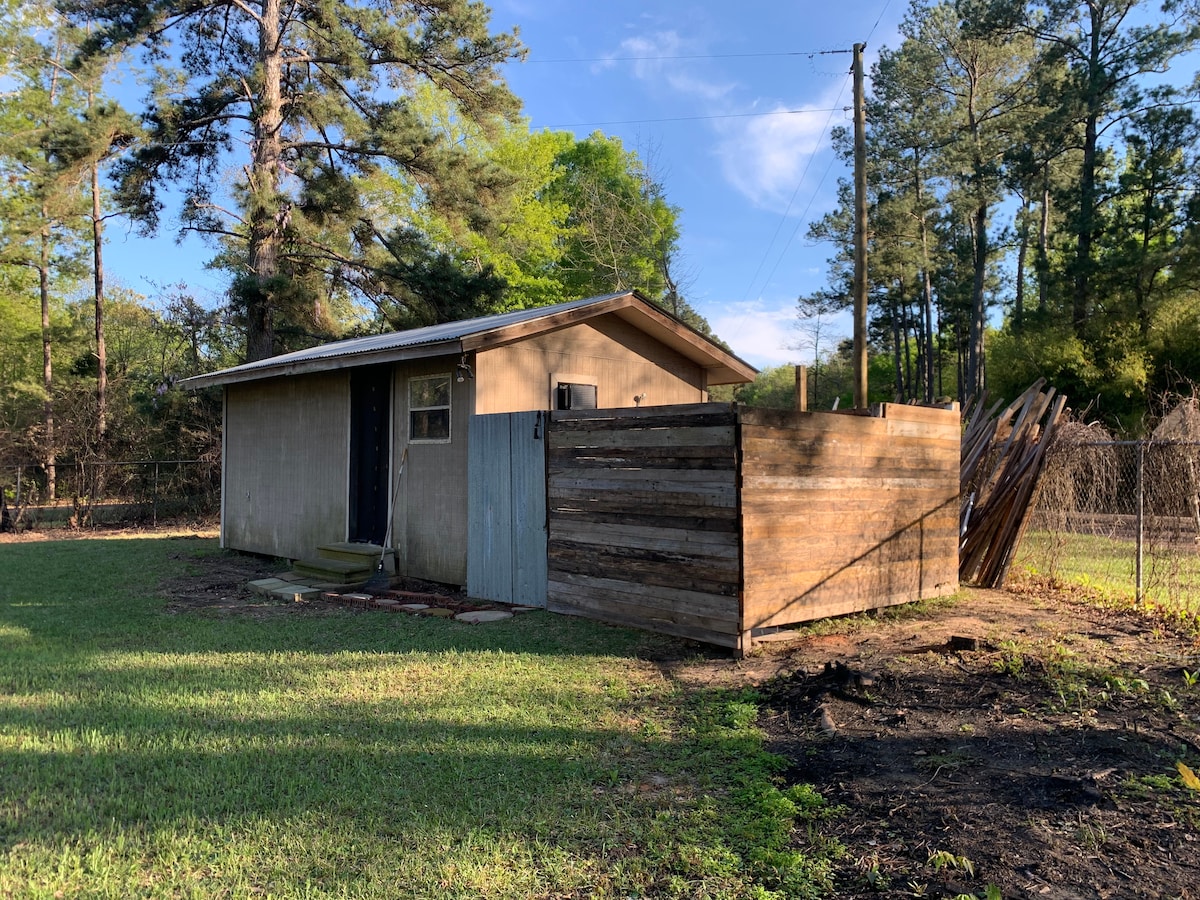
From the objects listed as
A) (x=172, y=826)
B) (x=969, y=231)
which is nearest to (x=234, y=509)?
(x=172, y=826)

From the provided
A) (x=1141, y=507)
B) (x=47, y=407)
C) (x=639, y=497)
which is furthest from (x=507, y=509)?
(x=47, y=407)

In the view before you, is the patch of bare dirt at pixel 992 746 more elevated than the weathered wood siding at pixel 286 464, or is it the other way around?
the weathered wood siding at pixel 286 464

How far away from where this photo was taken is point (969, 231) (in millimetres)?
36719

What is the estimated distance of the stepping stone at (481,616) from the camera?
278 inches

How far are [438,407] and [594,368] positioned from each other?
216 centimetres

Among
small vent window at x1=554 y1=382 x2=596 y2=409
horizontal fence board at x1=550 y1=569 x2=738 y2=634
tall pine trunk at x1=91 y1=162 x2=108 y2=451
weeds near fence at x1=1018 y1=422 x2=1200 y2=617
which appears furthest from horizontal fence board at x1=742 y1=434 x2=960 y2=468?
tall pine trunk at x1=91 y1=162 x2=108 y2=451

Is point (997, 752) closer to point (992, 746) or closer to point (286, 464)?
point (992, 746)

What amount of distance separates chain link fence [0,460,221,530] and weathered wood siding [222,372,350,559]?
5.86m

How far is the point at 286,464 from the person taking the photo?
11.6 m

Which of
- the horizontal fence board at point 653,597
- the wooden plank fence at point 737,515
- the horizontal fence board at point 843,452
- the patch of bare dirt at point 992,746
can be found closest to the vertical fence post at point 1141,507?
the patch of bare dirt at point 992,746

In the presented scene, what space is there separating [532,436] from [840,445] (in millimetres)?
2940

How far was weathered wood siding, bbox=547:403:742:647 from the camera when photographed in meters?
5.79

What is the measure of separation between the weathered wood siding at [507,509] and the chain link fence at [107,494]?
12.6 m

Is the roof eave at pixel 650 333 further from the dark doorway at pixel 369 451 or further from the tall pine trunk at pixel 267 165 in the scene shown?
the tall pine trunk at pixel 267 165
